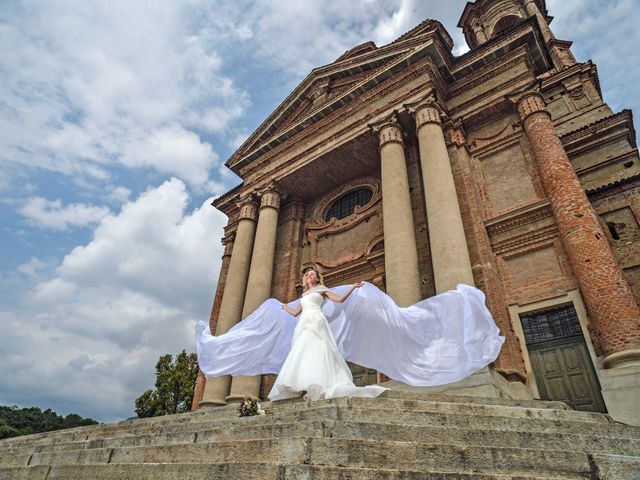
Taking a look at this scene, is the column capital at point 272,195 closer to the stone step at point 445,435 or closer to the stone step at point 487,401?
the stone step at point 487,401

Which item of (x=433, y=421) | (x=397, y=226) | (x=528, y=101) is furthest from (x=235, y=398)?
(x=528, y=101)

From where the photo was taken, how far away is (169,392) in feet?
89.1

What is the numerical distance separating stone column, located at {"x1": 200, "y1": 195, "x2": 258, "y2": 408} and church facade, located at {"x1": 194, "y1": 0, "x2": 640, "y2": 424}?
2.4 inches

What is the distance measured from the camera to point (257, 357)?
7633 millimetres

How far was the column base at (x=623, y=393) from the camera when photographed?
652 centimetres

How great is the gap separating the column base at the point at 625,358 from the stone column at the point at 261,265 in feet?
29.8

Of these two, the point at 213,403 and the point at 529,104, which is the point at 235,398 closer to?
the point at 213,403

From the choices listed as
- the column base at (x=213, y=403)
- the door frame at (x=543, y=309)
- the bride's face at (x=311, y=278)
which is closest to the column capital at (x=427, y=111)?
the door frame at (x=543, y=309)

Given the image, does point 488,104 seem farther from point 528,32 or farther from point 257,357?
point 257,357

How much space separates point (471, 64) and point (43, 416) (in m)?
67.7

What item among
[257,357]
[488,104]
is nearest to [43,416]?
[257,357]

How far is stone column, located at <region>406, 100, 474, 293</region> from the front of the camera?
8.77 metres

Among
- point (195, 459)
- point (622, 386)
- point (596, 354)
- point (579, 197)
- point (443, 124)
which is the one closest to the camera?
point (195, 459)

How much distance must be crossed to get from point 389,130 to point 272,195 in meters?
5.73
